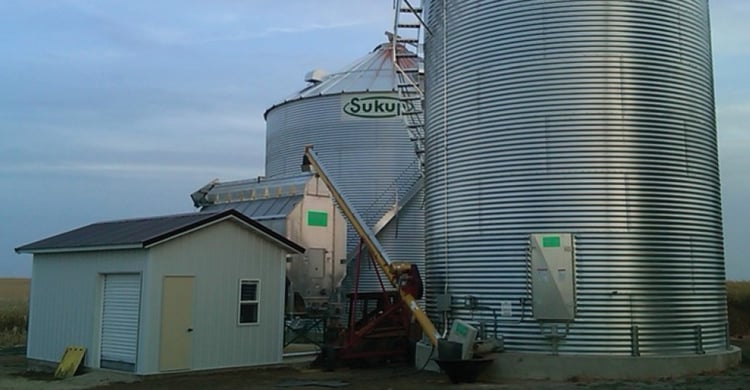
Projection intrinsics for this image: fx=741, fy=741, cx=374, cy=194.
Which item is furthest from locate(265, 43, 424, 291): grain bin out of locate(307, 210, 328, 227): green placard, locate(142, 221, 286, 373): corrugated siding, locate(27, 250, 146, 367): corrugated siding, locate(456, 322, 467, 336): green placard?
locate(456, 322, 467, 336): green placard

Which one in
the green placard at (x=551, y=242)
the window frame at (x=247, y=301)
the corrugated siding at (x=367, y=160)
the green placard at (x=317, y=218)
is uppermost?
the corrugated siding at (x=367, y=160)

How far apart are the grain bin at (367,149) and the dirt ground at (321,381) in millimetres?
11971

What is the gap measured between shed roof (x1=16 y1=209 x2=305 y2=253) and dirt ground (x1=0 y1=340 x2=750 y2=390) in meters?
3.28

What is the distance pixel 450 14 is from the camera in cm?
1981

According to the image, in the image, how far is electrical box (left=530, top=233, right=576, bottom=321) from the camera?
16.7 meters

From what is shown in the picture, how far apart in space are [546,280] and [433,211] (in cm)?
415

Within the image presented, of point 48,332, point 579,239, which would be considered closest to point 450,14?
point 579,239

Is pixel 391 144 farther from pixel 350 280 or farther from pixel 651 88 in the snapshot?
pixel 651 88

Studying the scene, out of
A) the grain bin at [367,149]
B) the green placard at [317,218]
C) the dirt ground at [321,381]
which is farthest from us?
the grain bin at [367,149]

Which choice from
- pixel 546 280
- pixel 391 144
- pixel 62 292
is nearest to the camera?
pixel 546 280

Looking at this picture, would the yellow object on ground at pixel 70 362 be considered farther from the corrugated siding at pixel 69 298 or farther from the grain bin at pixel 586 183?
the grain bin at pixel 586 183

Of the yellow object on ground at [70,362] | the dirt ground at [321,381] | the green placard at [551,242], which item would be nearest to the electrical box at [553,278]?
the green placard at [551,242]

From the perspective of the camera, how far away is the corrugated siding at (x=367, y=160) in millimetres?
32312

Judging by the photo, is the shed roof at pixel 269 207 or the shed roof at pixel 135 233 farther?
the shed roof at pixel 269 207
